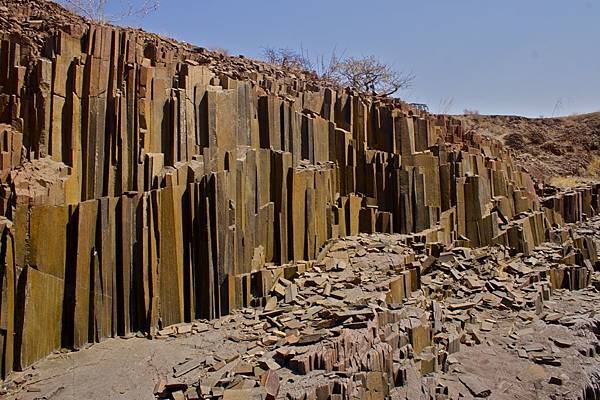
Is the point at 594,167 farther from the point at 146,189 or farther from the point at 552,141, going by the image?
the point at 146,189

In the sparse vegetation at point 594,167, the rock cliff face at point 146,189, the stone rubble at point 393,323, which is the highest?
the sparse vegetation at point 594,167

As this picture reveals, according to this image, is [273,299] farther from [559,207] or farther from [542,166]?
[542,166]

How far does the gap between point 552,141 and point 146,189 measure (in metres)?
20.2

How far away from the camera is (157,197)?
5691 millimetres

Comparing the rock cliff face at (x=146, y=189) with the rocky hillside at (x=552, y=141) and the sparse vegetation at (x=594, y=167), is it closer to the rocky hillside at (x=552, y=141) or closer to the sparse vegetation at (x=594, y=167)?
the rocky hillside at (x=552, y=141)

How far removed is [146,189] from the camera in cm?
583

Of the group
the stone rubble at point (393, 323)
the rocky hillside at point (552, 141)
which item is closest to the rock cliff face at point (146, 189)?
the stone rubble at point (393, 323)

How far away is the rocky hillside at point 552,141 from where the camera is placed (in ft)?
62.1

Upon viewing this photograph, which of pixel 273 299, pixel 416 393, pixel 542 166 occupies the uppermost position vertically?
pixel 542 166

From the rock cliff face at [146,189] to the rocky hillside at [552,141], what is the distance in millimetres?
11919

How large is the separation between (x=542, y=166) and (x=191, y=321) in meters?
17.7

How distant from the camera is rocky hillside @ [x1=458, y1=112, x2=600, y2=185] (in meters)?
18.9

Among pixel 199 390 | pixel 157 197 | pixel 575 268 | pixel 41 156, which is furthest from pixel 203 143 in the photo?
pixel 575 268

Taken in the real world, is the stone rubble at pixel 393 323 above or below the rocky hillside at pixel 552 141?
below
